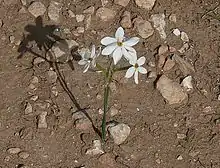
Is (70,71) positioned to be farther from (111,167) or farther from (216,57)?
(216,57)

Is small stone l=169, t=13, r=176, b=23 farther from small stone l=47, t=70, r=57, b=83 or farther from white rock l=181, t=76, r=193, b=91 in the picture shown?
small stone l=47, t=70, r=57, b=83

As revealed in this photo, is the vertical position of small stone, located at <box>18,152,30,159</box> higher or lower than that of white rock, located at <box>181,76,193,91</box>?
higher

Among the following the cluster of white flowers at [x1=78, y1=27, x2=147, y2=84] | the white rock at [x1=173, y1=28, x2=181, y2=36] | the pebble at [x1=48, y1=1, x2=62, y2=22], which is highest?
the cluster of white flowers at [x1=78, y1=27, x2=147, y2=84]

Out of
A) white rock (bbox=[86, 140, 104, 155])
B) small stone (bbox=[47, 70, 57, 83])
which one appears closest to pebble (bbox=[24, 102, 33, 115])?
small stone (bbox=[47, 70, 57, 83])

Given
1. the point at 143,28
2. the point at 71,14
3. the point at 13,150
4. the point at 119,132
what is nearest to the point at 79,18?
the point at 71,14

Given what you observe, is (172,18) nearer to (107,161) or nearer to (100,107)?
(100,107)

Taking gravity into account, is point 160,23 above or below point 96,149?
above

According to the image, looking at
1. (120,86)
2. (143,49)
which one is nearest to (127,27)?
(143,49)

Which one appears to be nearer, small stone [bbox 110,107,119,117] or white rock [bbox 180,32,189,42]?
small stone [bbox 110,107,119,117]

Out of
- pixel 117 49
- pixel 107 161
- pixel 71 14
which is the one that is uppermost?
pixel 117 49
